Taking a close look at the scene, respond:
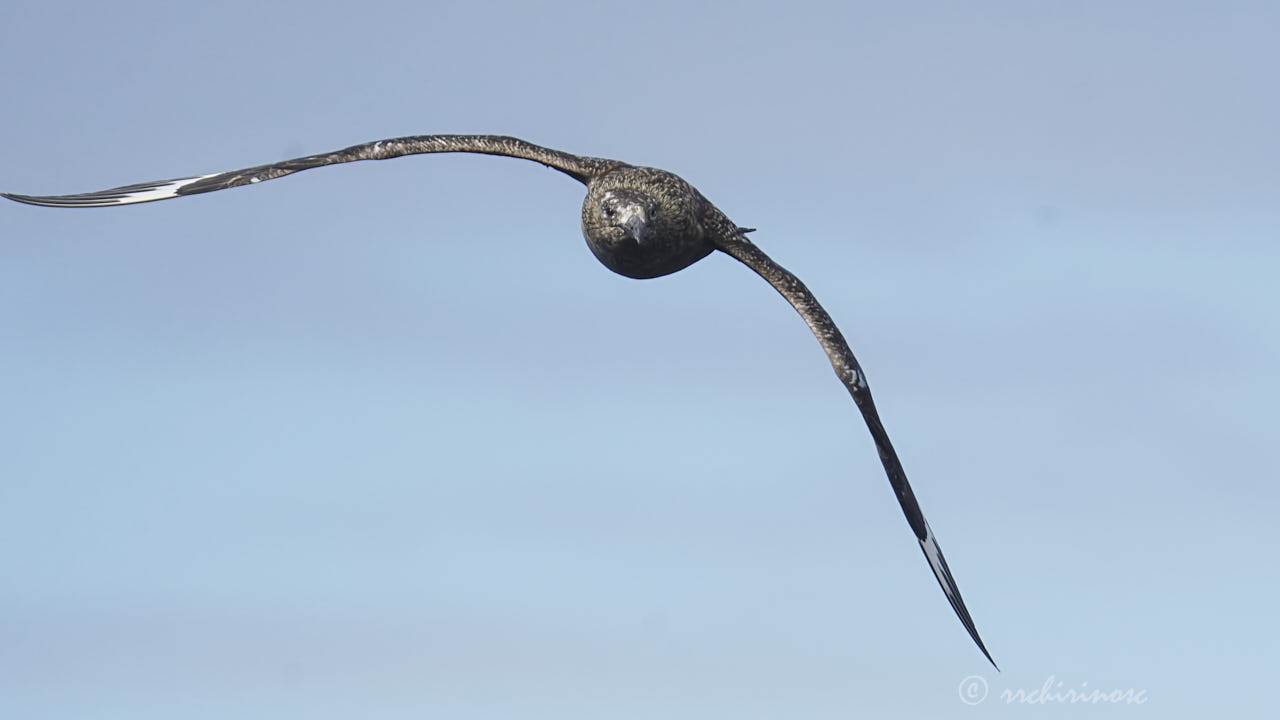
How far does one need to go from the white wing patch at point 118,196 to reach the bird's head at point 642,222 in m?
5.91

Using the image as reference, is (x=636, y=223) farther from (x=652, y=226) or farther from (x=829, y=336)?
(x=829, y=336)

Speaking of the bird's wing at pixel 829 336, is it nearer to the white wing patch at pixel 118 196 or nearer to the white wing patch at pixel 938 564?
the white wing patch at pixel 938 564

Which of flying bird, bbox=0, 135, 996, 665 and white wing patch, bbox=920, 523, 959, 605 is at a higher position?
flying bird, bbox=0, 135, 996, 665

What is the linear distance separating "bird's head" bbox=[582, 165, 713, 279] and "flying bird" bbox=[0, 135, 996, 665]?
0.01 meters

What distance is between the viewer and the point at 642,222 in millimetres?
17656

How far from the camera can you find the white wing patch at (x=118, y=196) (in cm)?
2066

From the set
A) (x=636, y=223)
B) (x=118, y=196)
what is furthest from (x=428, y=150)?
(x=118, y=196)

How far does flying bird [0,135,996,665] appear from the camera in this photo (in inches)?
706

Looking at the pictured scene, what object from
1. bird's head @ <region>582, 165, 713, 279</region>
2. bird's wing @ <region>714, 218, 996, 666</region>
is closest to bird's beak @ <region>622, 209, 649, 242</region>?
bird's head @ <region>582, 165, 713, 279</region>

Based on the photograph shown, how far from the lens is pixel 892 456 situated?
18.7 metres

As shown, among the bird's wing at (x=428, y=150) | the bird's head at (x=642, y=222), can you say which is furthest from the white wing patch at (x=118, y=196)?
the bird's head at (x=642, y=222)

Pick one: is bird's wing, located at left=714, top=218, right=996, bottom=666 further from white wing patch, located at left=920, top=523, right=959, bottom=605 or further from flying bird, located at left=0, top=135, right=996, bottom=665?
white wing patch, located at left=920, top=523, right=959, bottom=605

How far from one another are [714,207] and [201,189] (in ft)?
21.6

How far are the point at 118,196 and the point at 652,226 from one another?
26.4ft
